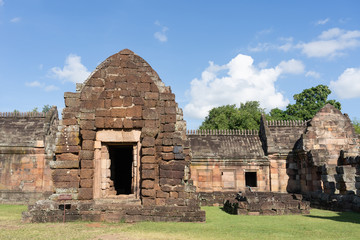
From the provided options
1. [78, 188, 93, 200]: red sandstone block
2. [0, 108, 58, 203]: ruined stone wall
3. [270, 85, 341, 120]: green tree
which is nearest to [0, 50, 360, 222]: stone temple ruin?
[78, 188, 93, 200]: red sandstone block

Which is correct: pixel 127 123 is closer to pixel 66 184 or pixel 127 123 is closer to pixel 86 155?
pixel 86 155

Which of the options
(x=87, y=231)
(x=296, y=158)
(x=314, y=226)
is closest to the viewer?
(x=87, y=231)

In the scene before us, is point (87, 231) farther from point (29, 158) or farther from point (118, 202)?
point (29, 158)

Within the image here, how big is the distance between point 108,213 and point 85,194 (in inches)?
39.4

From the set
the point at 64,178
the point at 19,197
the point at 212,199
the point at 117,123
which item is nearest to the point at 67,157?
the point at 64,178

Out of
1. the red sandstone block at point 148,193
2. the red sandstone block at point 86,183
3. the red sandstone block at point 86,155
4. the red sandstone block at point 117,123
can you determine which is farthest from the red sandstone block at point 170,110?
the red sandstone block at point 86,183

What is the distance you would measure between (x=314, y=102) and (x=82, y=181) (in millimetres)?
33287

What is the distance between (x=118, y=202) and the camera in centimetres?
1009

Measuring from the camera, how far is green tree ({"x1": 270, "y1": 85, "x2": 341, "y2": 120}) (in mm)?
36312

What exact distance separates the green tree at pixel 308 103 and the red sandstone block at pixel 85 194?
101ft

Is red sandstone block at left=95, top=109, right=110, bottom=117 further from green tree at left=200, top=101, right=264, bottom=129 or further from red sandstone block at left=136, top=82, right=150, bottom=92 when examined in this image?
green tree at left=200, top=101, right=264, bottom=129

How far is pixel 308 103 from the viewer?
37188 mm

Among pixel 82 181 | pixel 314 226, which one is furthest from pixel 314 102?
pixel 82 181

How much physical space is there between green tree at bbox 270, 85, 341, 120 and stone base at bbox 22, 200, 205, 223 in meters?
29.9
